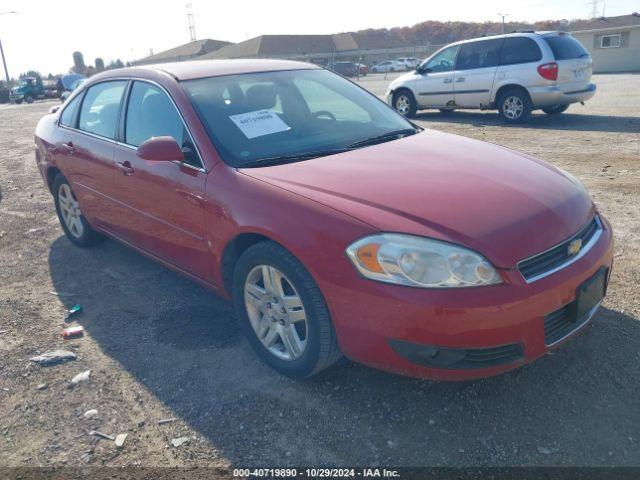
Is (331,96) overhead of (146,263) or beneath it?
overhead

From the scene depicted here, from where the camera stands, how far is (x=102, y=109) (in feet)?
14.8

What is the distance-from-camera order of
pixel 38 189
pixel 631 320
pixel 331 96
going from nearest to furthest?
1. pixel 631 320
2. pixel 331 96
3. pixel 38 189

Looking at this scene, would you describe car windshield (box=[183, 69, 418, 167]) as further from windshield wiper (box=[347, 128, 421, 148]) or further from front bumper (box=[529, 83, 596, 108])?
front bumper (box=[529, 83, 596, 108])

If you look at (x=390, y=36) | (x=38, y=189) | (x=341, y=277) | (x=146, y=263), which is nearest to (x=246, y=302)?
(x=341, y=277)

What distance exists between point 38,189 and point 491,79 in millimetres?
8958

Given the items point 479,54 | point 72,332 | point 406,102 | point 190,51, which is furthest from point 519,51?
point 190,51

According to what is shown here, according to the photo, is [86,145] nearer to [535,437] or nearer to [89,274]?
[89,274]

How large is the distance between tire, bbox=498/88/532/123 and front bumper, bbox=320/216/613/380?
9559mm

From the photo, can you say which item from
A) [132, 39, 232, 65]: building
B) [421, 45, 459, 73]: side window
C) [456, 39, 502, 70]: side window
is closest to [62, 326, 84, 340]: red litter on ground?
[456, 39, 502, 70]: side window

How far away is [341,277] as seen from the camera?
253 cm

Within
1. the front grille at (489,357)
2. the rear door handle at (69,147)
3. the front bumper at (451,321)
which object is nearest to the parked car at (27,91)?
the rear door handle at (69,147)

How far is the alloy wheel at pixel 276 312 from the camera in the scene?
2881 mm

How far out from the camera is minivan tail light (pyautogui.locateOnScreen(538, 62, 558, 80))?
35.0 feet

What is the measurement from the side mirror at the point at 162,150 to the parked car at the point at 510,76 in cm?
951
